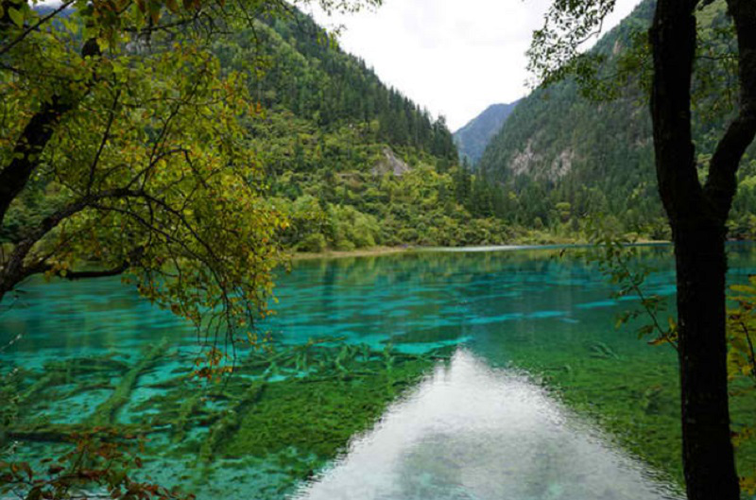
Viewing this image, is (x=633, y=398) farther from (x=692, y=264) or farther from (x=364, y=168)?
(x=364, y=168)

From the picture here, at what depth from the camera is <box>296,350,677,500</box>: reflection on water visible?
7.86 meters

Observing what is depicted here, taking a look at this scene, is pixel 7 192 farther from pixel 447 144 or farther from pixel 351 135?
pixel 447 144

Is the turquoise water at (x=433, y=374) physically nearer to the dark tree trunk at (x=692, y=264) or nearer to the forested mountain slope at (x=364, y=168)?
the dark tree trunk at (x=692, y=264)

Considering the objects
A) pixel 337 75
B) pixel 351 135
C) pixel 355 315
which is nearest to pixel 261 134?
pixel 351 135

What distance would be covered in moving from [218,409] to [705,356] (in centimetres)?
1086

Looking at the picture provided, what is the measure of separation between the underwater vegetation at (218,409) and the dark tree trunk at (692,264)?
6166 mm

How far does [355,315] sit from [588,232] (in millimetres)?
22590

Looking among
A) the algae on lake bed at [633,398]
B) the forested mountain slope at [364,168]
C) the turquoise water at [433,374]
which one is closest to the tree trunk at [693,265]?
the turquoise water at [433,374]

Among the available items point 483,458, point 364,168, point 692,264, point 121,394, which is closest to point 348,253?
point 364,168

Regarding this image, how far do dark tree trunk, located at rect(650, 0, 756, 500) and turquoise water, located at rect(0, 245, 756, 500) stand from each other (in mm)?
2291

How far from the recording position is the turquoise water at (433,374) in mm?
Answer: 8195

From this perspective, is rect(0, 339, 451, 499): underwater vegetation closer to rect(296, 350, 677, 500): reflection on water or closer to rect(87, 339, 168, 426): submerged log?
rect(87, 339, 168, 426): submerged log

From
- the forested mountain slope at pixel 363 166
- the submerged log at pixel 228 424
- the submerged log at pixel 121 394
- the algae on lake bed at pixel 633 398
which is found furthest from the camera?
the forested mountain slope at pixel 363 166

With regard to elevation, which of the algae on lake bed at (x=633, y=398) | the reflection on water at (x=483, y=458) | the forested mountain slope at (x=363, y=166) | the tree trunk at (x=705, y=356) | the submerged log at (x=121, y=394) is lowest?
the reflection on water at (x=483, y=458)
